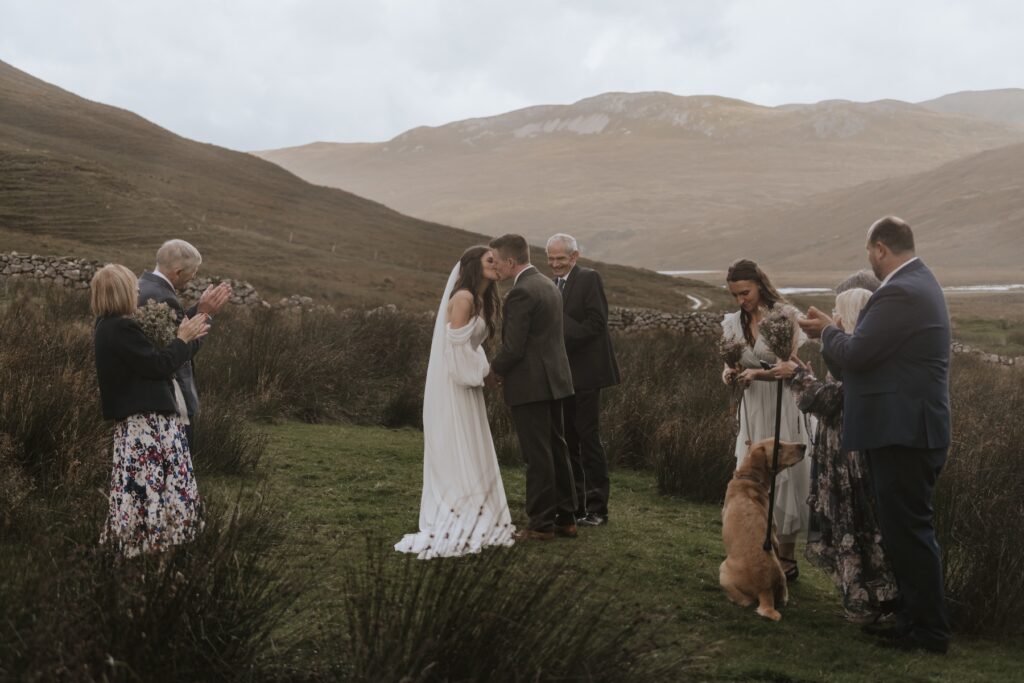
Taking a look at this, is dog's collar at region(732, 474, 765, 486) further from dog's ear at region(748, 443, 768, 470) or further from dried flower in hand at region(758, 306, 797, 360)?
dried flower in hand at region(758, 306, 797, 360)

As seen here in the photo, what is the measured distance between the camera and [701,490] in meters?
8.49

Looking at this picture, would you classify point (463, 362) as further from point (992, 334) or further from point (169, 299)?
point (992, 334)

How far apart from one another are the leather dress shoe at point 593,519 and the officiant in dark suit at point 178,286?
3.00 m

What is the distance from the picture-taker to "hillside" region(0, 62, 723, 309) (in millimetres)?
32219

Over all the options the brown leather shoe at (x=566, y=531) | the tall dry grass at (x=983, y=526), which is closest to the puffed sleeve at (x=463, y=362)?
the brown leather shoe at (x=566, y=531)

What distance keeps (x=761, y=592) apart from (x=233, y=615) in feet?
9.99

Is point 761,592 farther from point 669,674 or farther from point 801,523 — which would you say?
point 669,674

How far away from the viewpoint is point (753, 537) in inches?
196

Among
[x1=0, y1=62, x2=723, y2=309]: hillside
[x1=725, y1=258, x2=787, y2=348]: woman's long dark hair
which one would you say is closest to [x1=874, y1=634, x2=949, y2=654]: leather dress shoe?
[x1=725, y1=258, x2=787, y2=348]: woman's long dark hair

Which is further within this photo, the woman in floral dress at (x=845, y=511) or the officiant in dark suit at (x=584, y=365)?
the officiant in dark suit at (x=584, y=365)

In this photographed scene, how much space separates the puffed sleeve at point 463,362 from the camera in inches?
236

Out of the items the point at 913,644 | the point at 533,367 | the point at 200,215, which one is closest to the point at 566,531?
the point at 533,367

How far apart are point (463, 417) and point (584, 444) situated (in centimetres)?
124

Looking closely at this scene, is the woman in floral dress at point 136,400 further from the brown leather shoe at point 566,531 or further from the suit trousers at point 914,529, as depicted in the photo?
the suit trousers at point 914,529
